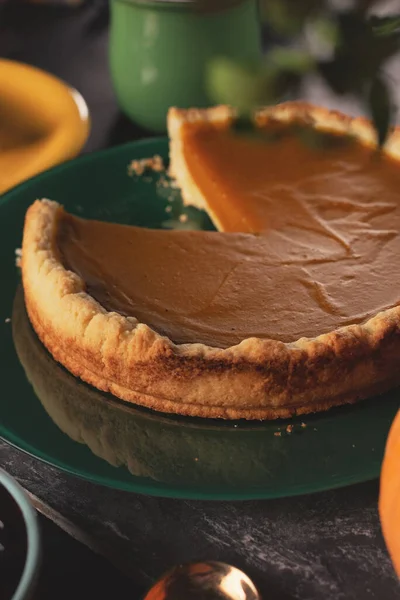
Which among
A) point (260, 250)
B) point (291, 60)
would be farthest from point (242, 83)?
point (260, 250)

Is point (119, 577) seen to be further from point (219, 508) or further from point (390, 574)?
point (390, 574)

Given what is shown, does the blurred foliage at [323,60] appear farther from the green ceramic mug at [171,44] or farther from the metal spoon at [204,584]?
the green ceramic mug at [171,44]

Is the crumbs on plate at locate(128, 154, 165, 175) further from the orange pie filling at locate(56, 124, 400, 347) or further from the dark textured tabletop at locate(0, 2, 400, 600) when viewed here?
the dark textured tabletop at locate(0, 2, 400, 600)

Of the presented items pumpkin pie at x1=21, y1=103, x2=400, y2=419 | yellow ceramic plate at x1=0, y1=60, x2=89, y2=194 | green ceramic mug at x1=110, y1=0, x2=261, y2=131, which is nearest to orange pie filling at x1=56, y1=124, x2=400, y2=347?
pumpkin pie at x1=21, y1=103, x2=400, y2=419

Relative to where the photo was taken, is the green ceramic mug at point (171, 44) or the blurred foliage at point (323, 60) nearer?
the blurred foliage at point (323, 60)

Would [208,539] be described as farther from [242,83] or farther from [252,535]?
[242,83]

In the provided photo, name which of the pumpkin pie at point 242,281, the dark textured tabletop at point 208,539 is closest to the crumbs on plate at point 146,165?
the pumpkin pie at point 242,281

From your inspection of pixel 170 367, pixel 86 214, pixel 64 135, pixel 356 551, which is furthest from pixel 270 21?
pixel 64 135
